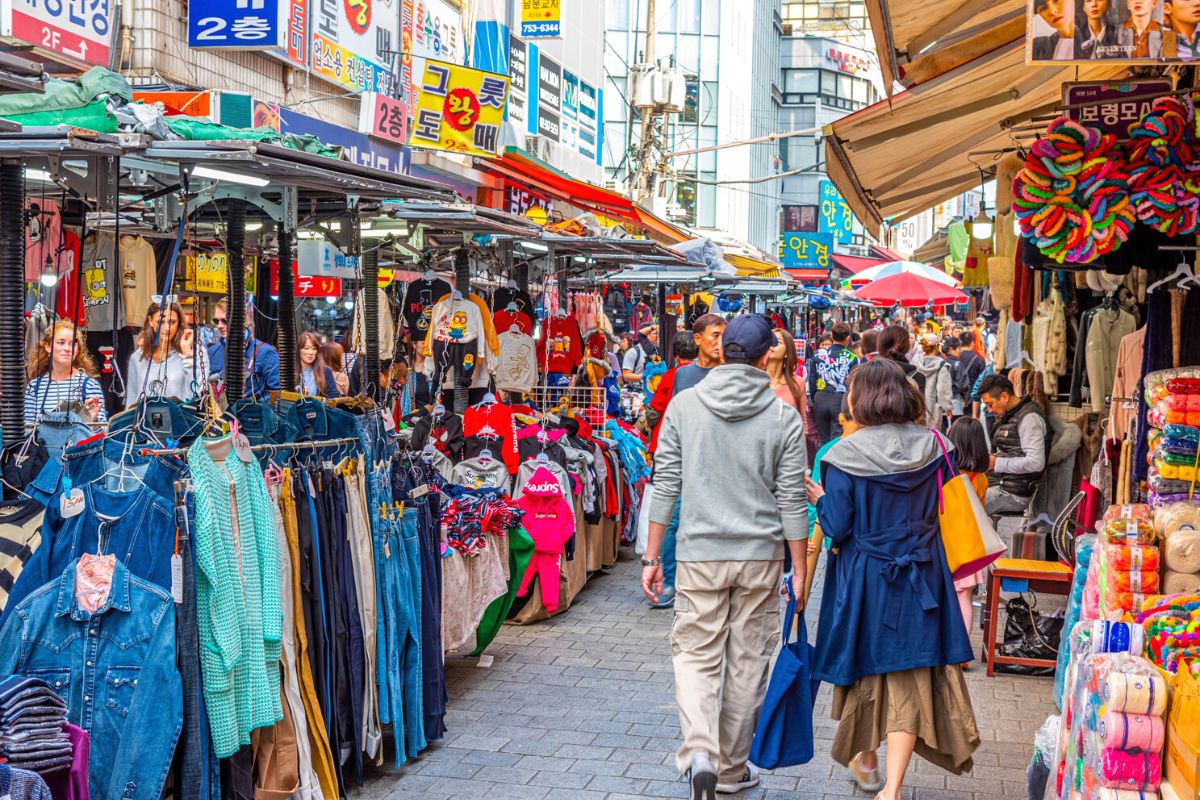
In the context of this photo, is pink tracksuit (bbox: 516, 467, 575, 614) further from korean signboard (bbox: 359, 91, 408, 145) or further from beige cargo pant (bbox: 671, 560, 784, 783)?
korean signboard (bbox: 359, 91, 408, 145)

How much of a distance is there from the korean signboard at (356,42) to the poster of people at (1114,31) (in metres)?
11.3

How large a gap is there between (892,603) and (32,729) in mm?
3103

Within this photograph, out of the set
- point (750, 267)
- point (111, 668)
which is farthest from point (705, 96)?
point (111, 668)

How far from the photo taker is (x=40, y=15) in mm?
9977

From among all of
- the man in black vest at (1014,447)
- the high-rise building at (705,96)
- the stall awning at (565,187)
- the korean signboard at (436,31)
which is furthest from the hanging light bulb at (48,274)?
the high-rise building at (705,96)

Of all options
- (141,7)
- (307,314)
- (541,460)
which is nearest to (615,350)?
(307,314)

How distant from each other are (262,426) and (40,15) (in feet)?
19.3

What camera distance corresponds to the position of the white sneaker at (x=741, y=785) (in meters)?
5.51

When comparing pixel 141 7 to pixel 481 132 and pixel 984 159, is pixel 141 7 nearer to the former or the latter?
pixel 481 132

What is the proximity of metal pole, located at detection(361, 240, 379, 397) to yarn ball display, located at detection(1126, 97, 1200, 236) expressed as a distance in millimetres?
4156

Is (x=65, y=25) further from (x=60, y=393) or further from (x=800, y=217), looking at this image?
(x=800, y=217)

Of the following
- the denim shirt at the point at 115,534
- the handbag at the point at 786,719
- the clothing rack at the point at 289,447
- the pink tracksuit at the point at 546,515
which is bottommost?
the handbag at the point at 786,719

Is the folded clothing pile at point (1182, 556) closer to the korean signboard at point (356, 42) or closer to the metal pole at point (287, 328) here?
the metal pole at point (287, 328)

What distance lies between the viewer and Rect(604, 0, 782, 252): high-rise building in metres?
39.4
